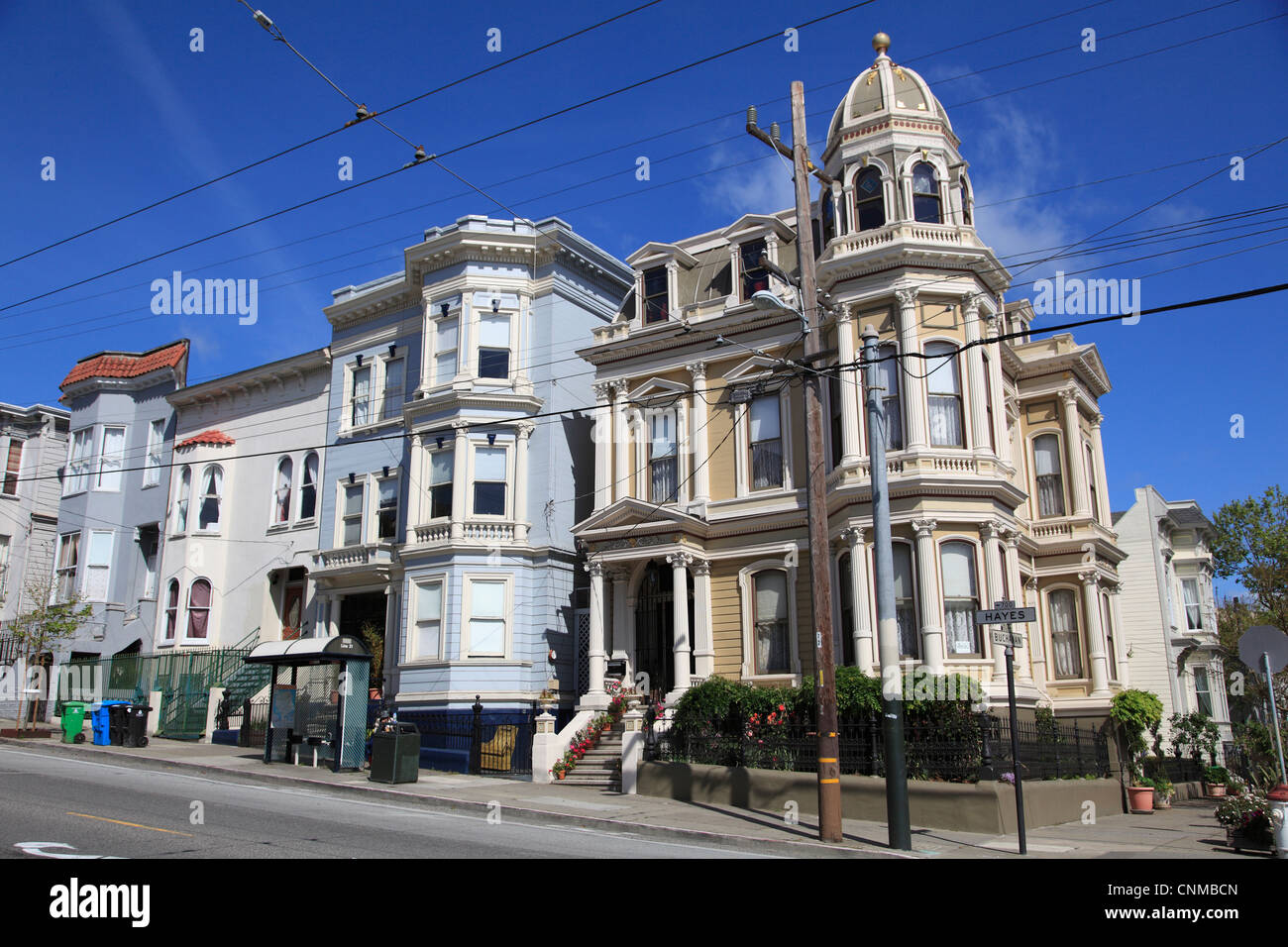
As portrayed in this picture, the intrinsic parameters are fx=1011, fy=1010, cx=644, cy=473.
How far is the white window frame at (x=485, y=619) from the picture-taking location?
2575 centimetres

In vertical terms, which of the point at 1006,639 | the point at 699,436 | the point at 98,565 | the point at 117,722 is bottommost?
the point at 117,722

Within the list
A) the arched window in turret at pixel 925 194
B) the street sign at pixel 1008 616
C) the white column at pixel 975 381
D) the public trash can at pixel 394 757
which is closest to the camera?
the street sign at pixel 1008 616

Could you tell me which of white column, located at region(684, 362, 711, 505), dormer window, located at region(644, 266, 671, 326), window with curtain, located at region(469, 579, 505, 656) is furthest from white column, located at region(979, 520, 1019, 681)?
window with curtain, located at region(469, 579, 505, 656)

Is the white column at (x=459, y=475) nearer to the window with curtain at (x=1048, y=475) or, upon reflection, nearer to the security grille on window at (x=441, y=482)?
the security grille on window at (x=441, y=482)

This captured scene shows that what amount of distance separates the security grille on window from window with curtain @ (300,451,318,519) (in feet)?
18.4

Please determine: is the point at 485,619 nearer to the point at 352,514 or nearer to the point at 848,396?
the point at 352,514

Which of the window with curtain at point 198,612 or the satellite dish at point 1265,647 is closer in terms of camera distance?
the satellite dish at point 1265,647

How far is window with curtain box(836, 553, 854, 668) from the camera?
70.6ft

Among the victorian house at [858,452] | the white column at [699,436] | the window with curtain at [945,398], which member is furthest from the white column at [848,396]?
the white column at [699,436]

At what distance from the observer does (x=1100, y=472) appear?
27.6 m

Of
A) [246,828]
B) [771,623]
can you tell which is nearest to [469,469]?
[771,623]

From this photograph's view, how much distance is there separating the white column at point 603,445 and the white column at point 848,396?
6.37 meters

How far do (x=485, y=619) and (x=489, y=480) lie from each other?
3692 millimetres

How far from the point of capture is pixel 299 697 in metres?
22.4
